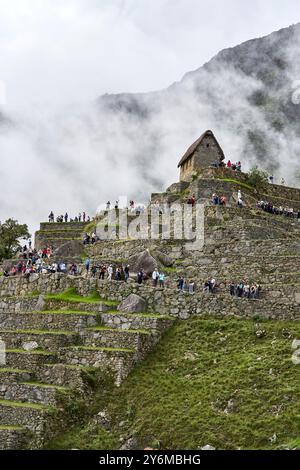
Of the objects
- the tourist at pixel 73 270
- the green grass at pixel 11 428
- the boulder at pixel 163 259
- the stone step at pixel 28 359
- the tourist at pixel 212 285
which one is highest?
the boulder at pixel 163 259

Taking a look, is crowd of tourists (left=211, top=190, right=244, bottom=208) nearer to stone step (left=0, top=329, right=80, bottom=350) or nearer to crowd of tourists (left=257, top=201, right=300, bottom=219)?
crowd of tourists (left=257, top=201, right=300, bottom=219)

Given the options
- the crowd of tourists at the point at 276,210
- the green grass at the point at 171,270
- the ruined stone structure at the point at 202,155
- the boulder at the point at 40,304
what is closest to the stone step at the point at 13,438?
the boulder at the point at 40,304

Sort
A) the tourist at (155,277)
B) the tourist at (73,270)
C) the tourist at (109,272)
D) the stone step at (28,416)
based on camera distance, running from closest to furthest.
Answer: the stone step at (28,416) < the tourist at (155,277) < the tourist at (109,272) < the tourist at (73,270)

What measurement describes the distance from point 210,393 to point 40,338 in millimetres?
8797

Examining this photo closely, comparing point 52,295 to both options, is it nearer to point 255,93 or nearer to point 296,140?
point 296,140

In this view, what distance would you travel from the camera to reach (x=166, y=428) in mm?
23141

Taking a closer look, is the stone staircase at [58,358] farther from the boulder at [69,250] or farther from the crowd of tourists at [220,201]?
the crowd of tourists at [220,201]

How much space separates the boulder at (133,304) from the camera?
31.0 m

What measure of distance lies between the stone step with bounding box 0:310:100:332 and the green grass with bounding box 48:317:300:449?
3616mm

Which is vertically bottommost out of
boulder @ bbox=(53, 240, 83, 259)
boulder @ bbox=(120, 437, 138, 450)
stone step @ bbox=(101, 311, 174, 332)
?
boulder @ bbox=(120, 437, 138, 450)

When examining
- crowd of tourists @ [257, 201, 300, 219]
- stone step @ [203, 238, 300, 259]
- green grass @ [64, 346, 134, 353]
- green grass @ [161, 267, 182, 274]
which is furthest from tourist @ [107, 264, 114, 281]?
crowd of tourists @ [257, 201, 300, 219]

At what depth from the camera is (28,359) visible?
2848cm

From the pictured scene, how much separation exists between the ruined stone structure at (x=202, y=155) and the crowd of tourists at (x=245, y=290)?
28358 mm

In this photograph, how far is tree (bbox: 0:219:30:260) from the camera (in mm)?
57456
